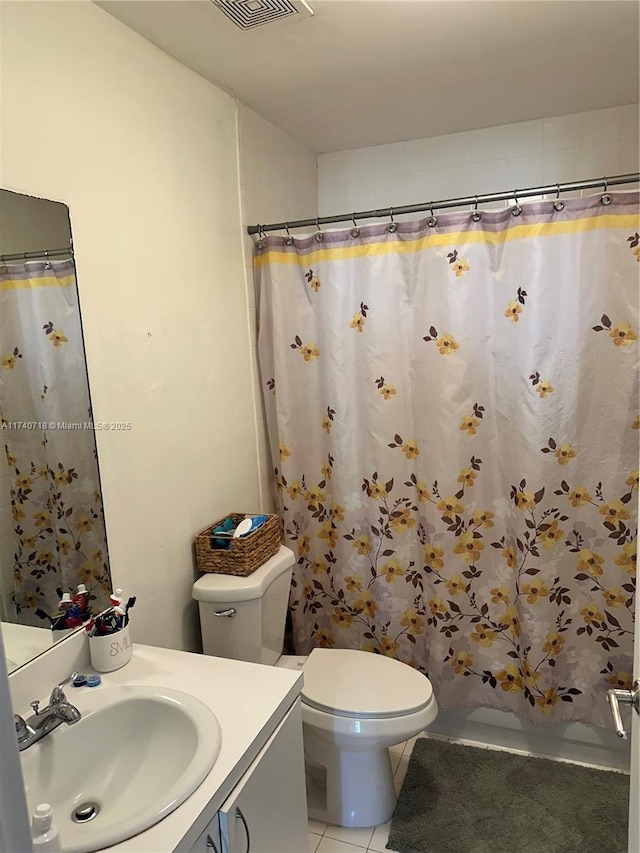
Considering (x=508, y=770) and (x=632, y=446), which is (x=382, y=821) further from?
(x=632, y=446)

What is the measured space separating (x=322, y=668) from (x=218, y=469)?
75cm

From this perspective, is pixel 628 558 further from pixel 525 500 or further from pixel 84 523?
pixel 84 523

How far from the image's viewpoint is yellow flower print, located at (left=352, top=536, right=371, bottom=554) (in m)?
2.23

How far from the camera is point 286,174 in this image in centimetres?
242

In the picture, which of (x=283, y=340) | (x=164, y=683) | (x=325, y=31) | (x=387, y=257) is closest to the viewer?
(x=164, y=683)

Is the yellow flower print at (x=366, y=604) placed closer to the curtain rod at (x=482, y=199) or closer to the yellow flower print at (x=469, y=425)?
the yellow flower print at (x=469, y=425)

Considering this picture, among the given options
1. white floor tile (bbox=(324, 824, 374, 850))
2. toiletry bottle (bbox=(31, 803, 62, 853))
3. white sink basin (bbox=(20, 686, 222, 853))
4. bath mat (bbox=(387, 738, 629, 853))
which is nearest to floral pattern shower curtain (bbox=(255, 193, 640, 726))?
bath mat (bbox=(387, 738, 629, 853))

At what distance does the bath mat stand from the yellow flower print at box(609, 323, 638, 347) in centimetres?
148

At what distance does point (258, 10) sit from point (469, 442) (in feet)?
4.65

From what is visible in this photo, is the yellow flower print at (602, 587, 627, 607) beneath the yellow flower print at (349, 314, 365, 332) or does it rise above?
beneath

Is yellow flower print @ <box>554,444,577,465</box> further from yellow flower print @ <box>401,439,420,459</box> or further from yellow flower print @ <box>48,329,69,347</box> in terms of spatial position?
yellow flower print @ <box>48,329,69,347</box>

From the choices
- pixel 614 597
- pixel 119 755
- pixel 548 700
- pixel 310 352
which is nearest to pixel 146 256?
pixel 310 352

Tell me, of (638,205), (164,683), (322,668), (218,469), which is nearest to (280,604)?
(322,668)

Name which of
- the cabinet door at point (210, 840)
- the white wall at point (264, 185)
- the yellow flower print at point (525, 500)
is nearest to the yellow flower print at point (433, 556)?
the yellow flower print at point (525, 500)
